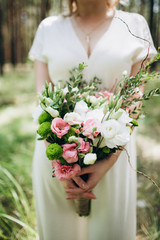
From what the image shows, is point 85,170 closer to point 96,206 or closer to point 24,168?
point 96,206

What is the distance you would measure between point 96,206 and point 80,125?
0.66 meters

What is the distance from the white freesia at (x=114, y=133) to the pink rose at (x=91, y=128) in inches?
0.8

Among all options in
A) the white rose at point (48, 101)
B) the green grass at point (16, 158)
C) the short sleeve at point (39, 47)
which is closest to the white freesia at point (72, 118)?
the white rose at point (48, 101)

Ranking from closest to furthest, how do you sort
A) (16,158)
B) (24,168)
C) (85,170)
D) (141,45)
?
(85,170)
(141,45)
(24,168)
(16,158)

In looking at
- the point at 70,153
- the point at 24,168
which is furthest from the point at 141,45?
the point at 24,168

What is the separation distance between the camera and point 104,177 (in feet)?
4.69

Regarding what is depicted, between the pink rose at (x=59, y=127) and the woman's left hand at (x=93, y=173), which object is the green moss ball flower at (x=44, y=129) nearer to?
the pink rose at (x=59, y=127)

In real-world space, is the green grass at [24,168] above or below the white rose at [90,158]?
below

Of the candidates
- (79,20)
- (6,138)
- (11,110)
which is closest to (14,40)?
(11,110)

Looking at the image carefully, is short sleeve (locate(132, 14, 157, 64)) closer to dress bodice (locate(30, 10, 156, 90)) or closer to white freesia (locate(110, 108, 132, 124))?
dress bodice (locate(30, 10, 156, 90))

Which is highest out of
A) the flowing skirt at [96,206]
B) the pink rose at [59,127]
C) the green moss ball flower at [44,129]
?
the pink rose at [59,127]

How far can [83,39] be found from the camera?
1553 millimetres

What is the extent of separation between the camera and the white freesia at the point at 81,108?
106 cm

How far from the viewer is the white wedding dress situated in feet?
4.69
